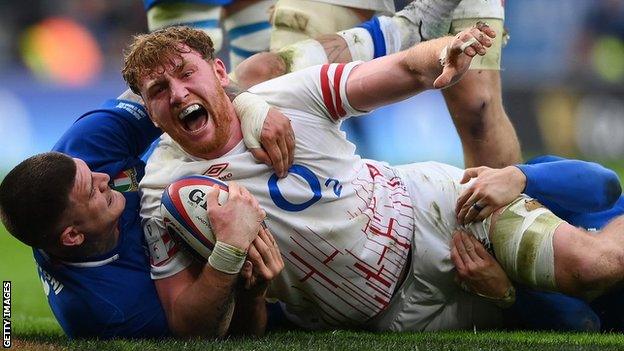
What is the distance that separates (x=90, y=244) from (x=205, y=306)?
16.6 inches

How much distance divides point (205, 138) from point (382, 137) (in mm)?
6968

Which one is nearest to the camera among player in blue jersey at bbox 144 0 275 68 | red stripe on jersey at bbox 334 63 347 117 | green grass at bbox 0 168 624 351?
green grass at bbox 0 168 624 351

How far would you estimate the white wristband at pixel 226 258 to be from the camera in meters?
3.38

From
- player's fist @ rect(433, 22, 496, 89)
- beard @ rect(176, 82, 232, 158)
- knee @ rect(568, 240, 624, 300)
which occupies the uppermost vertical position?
player's fist @ rect(433, 22, 496, 89)

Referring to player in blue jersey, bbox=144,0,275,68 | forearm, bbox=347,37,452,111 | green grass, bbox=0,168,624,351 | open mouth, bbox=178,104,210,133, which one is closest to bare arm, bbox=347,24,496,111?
forearm, bbox=347,37,452,111

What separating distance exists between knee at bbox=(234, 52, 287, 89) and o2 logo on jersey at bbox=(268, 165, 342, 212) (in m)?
0.82

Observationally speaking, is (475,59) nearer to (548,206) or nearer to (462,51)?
(548,206)

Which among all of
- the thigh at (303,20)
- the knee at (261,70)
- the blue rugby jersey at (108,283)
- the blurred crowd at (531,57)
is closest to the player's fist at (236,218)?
the blue rugby jersey at (108,283)

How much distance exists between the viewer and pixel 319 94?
12.5 feet

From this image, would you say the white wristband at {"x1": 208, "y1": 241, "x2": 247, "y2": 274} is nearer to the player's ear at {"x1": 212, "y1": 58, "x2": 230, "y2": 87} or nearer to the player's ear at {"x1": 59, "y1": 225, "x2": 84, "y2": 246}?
the player's ear at {"x1": 59, "y1": 225, "x2": 84, "y2": 246}

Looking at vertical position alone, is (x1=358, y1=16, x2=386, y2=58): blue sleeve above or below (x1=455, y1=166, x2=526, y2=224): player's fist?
above

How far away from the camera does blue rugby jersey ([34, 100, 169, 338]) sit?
353 centimetres

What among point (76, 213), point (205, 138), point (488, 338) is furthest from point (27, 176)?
point (488, 338)

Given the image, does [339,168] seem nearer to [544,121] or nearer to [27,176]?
[27,176]
